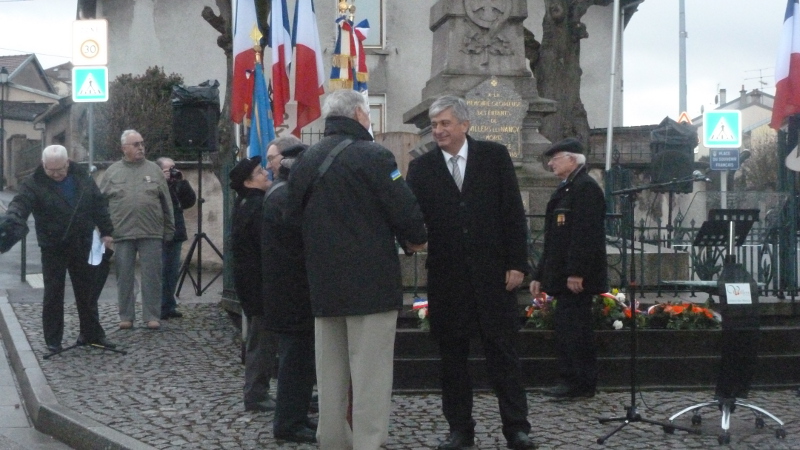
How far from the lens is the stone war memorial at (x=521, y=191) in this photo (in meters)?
8.84

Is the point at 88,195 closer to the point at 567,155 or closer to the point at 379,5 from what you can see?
the point at 567,155

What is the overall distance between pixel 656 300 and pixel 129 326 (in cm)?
528

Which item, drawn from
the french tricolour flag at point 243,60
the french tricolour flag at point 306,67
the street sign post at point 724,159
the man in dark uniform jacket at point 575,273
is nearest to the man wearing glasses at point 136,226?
the french tricolour flag at point 243,60

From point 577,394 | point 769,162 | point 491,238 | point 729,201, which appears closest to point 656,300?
point 577,394

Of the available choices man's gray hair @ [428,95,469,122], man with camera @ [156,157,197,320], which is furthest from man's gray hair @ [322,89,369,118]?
man with camera @ [156,157,197,320]

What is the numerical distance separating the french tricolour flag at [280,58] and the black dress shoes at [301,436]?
377 cm

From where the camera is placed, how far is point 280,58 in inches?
404

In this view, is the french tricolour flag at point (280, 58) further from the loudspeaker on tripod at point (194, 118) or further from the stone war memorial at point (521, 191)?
the loudspeaker on tripod at point (194, 118)

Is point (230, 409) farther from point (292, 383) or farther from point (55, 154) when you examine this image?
point (55, 154)

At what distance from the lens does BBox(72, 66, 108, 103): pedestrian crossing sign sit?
50.4 feet

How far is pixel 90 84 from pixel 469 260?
32.6ft

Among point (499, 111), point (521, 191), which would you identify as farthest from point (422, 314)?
point (499, 111)

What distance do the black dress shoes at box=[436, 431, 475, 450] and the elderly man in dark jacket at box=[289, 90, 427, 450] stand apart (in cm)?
76

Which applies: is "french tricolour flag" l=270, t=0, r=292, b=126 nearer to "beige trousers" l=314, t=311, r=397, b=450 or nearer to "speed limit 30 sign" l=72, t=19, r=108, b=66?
"beige trousers" l=314, t=311, r=397, b=450
